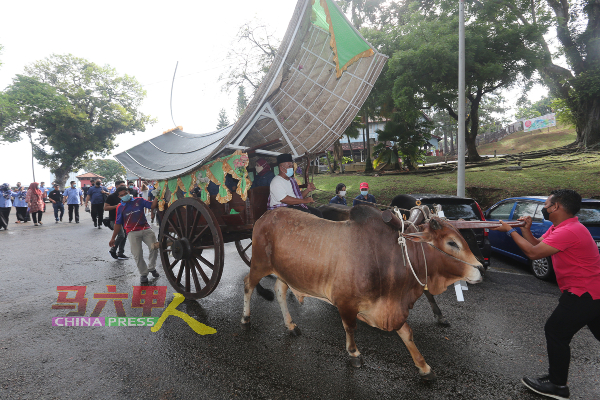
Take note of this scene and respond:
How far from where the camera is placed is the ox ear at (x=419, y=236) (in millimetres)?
2799

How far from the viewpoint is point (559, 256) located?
8.64ft

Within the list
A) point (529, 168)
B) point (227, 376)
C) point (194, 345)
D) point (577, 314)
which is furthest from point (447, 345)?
point (529, 168)

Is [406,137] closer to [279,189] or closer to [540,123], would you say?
[279,189]

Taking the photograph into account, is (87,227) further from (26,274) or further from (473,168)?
(473,168)

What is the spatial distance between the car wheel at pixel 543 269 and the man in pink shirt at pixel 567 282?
11.4 ft

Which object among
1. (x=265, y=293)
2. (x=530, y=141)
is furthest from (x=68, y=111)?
(x=530, y=141)

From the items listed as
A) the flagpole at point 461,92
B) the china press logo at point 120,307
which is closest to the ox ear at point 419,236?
the china press logo at point 120,307

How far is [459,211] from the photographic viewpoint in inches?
236

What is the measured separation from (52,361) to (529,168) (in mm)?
19718

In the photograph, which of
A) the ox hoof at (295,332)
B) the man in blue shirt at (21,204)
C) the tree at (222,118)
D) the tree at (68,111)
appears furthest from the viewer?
the tree at (222,118)

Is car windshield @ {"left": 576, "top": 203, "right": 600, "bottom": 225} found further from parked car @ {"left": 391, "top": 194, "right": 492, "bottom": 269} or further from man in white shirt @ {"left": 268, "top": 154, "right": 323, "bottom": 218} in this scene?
man in white shirt @ {"left": 268, "top": 154, "right": 323, "bottom": 218}

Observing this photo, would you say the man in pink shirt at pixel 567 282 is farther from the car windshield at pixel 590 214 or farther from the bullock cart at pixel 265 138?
the car windshield at pixel 590 214

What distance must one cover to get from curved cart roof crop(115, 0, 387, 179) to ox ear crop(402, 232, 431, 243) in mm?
2432

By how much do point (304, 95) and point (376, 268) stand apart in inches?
131
